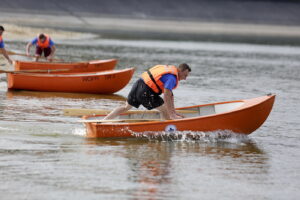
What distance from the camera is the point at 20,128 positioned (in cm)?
1403

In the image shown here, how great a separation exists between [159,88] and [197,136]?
1.18 meters

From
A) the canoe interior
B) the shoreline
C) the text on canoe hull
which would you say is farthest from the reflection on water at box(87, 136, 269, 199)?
the shoreline

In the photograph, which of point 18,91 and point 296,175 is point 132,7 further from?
point 296,175

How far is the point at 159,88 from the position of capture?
13.2 metres

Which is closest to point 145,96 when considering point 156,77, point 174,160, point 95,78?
point 156,77

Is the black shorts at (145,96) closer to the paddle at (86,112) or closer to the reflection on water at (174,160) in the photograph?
the reflection on water at (174,160)

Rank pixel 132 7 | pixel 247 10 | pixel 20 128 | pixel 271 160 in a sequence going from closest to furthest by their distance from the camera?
pixel 271 160 → pixel 20 128 → pixel 132 7 → pixel 247 10

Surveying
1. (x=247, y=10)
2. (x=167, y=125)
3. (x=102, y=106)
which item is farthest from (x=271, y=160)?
(x=247, y=10)

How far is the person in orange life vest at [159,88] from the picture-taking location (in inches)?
506

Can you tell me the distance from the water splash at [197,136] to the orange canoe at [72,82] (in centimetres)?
748

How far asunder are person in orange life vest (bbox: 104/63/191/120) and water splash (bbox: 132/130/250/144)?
34 cm

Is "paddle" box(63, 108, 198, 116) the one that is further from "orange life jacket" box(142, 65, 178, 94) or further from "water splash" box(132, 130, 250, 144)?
"orange life jacket" box(142, 65, 178, 94)

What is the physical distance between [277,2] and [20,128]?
263 feet

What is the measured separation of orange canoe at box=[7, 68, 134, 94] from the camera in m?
20.1
